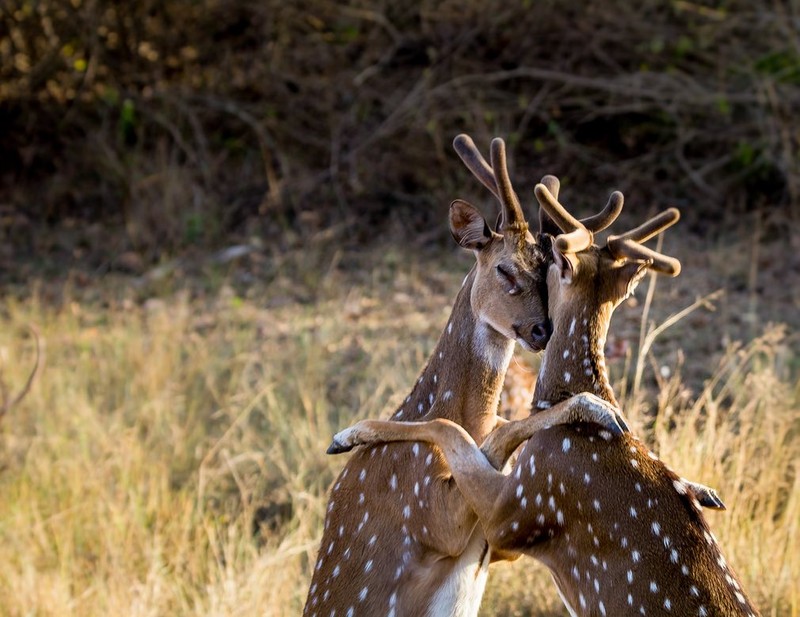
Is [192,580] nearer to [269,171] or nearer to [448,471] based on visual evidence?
[448,471]

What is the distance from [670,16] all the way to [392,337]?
16.6 ft

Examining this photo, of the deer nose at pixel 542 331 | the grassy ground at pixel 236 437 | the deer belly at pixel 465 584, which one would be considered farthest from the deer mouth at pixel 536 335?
the grassy ground at pixel 236 437

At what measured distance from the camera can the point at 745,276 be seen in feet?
32.3

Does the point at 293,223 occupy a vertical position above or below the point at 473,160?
below

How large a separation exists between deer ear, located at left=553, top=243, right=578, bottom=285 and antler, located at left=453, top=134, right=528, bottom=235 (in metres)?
0.30

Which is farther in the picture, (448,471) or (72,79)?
(72,79)

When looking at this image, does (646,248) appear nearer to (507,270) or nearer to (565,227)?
(565,227)

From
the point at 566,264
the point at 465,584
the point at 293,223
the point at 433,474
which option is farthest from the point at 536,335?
the point at 293,223

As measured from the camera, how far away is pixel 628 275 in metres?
3.84

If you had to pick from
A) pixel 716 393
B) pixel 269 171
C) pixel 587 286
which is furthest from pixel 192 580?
pixel 269 171

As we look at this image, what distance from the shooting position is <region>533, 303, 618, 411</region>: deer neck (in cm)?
386

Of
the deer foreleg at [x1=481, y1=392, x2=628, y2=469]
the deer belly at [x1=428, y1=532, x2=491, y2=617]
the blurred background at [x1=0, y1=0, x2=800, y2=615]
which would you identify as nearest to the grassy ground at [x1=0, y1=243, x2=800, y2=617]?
the blurred background at [x1=0, y1=0, x2=800, y2=615]

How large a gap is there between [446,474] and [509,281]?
2.17ft

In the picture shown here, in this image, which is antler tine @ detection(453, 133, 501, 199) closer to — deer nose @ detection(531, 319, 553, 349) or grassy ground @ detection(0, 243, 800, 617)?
deer nose @ detection(531, 319, 553, 349)
